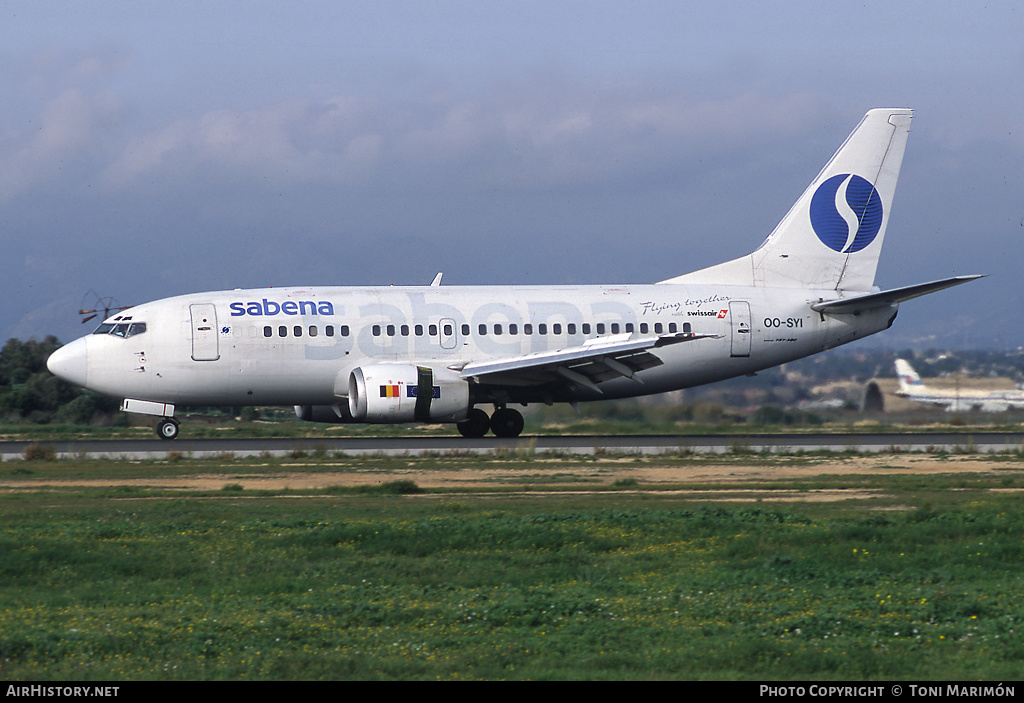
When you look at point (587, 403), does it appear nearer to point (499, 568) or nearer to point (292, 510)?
point (292, 510)

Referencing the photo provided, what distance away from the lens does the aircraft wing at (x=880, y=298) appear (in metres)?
29.6

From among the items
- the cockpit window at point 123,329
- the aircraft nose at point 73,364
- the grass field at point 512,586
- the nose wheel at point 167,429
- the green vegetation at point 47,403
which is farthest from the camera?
the green vegetation at point 47,403

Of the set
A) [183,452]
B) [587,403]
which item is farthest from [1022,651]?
[587,403]

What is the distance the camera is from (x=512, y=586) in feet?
37.7

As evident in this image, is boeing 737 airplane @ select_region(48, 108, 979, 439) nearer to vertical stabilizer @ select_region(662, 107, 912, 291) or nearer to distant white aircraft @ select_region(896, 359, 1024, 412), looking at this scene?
vertical stabilizer @ select_region(662, 107, 912, 291)

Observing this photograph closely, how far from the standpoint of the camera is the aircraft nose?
30.2m

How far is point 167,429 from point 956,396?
24.3 metres

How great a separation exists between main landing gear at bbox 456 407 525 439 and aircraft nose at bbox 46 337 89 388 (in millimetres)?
9868

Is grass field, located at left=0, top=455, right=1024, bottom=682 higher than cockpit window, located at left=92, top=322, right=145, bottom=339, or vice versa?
cockpit window, located at left=92, top=322, right=145, bottom=339

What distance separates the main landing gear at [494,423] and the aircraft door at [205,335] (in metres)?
6.82

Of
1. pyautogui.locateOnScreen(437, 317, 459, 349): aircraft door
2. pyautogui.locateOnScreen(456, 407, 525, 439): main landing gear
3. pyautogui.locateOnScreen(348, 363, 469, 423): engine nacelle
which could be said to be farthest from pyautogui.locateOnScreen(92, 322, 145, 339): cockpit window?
pyautogui.locateOnScreen(456, 407, 525, 439): main landing gear

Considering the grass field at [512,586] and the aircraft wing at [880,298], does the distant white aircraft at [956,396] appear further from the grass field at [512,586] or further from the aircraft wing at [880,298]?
the grass field at [512,586]

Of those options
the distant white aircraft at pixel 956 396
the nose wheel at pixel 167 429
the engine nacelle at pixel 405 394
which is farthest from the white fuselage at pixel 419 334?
the distant white aircraft at pixel 956 396
